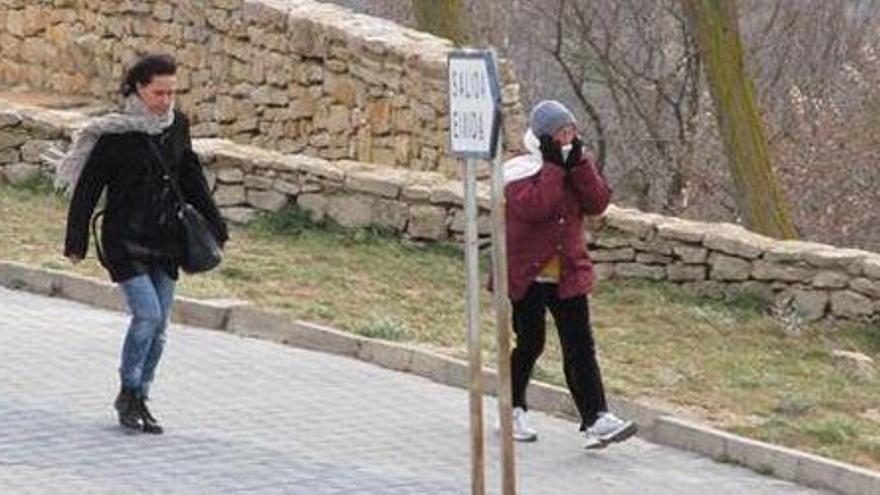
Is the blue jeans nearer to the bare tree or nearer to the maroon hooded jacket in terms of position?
the maroon hooded jacket

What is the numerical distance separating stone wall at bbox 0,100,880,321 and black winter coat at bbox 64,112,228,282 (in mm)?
4979

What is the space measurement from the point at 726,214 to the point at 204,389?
1470 cm

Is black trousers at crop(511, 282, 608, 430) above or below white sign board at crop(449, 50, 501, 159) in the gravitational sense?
below

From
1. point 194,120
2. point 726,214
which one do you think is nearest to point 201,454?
point 194,120

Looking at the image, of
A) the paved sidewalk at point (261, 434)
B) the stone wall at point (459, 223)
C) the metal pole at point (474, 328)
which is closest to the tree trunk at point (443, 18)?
the stone wall at point (459, 223)

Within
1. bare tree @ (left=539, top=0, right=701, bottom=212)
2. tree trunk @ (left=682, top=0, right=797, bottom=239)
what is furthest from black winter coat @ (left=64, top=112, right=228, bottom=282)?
bare tree @ (left=539, top=0, right=701, bottom=212)

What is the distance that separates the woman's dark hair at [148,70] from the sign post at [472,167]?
180 cm

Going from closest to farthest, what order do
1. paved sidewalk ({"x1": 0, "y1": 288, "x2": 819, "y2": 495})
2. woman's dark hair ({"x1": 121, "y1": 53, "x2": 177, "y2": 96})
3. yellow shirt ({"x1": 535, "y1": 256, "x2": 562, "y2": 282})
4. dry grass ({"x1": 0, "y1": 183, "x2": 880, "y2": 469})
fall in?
paved sidewalk ({"x1": 0, "y1": 288, "x2": 819, "y2": 495}), woman's dark hair ({"x1": 121, "y1": 53, "x2": 177, "y2": 96}), yellow shirt ({"x1": 535, "y1": 256, "x2": 562, "y2": 282}), dry grass ({"x1": 0, "y1": 183, "x2": 880, "y2": 469})

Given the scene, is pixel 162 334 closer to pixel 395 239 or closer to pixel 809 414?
pixel 809 414

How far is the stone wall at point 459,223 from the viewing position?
559 inches

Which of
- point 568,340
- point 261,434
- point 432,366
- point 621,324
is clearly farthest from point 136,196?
point 621,324

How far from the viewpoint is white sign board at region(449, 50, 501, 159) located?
838 centimetres

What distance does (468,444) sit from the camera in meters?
10.8

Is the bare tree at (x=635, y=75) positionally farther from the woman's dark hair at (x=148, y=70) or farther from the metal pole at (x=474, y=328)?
the metal pole at (x=474, y=328)
